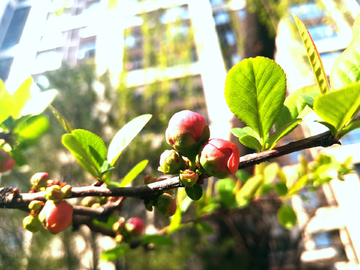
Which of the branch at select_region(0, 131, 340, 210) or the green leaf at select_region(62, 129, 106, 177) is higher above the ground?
the green leaf at select_region(62, 129, 106, 177)

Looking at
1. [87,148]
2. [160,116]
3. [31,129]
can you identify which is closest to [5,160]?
[31,129]

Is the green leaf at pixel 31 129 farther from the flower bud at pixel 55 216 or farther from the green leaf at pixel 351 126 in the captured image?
the green leaf at pixel 351 126

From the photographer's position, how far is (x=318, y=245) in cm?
290

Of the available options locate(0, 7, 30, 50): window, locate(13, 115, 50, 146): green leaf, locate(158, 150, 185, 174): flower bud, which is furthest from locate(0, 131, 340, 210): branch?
locate(0, 7, 30, 50): window

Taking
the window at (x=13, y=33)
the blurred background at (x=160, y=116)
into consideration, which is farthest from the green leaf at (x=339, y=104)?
the window at (x=13, y=33)

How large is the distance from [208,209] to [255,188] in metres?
0.13

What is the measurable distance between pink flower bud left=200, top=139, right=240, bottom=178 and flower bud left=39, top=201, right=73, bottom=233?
0.56 feet

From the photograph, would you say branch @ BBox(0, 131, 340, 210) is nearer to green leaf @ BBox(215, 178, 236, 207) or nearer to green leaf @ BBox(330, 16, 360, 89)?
green leaf @ BBox(330, 16, 360, 89)

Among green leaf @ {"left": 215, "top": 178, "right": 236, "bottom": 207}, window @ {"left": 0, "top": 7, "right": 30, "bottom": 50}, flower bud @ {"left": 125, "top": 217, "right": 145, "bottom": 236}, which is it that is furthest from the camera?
window @ {"left": 0, "top": 7, "right": 30, "bottom": 50}

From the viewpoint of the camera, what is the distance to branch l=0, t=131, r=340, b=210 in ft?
0.59

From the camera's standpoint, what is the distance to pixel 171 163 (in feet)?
0.66

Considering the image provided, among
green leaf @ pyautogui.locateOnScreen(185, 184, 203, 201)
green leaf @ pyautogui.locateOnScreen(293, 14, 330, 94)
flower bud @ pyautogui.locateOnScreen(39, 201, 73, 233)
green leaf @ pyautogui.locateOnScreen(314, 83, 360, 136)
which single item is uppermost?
green leaf @ pyautogui.locateOnScreen(293, 14, 330, 94)

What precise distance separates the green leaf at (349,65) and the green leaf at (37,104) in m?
0.36

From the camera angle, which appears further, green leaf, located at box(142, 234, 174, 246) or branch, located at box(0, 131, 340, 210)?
green leaf, located at box(142, 234, 174, 246)
